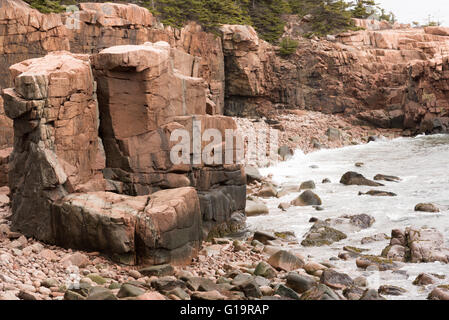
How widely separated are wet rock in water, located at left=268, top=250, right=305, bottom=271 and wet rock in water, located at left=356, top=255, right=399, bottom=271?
4.11ft

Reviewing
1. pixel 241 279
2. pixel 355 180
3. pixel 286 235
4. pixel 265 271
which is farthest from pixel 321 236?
pixel 355 180

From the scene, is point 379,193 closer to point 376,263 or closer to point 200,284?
point 376,263

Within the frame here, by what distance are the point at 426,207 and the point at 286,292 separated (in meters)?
7.50

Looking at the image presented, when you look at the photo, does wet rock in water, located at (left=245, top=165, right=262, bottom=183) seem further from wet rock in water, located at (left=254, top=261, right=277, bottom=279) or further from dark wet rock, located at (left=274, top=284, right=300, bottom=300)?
Answer: dark wet rock, located at (left=274, top=284, right=300, bottom=300)

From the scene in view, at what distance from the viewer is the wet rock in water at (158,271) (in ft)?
29.9

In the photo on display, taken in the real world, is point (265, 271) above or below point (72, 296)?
below

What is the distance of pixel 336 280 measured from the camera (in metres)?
8.99

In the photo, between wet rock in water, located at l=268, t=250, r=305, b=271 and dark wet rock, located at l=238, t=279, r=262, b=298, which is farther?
wet rock in water, located at l=268, t=250, r=305, b=271

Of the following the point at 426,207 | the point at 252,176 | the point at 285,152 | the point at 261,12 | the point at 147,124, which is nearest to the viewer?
the point at 147,124

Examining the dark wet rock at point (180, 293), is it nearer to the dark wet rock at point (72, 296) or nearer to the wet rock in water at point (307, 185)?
the dark wet rock at point (72, 296)

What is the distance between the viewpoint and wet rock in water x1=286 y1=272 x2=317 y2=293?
8789 mm

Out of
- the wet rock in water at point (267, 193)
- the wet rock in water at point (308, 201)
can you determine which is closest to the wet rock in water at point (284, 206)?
the wet rock in water at point (308, 201)

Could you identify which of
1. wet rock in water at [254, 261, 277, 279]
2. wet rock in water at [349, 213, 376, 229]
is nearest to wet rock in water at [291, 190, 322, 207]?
wet rock in water at [349, 213, 376, 229]
